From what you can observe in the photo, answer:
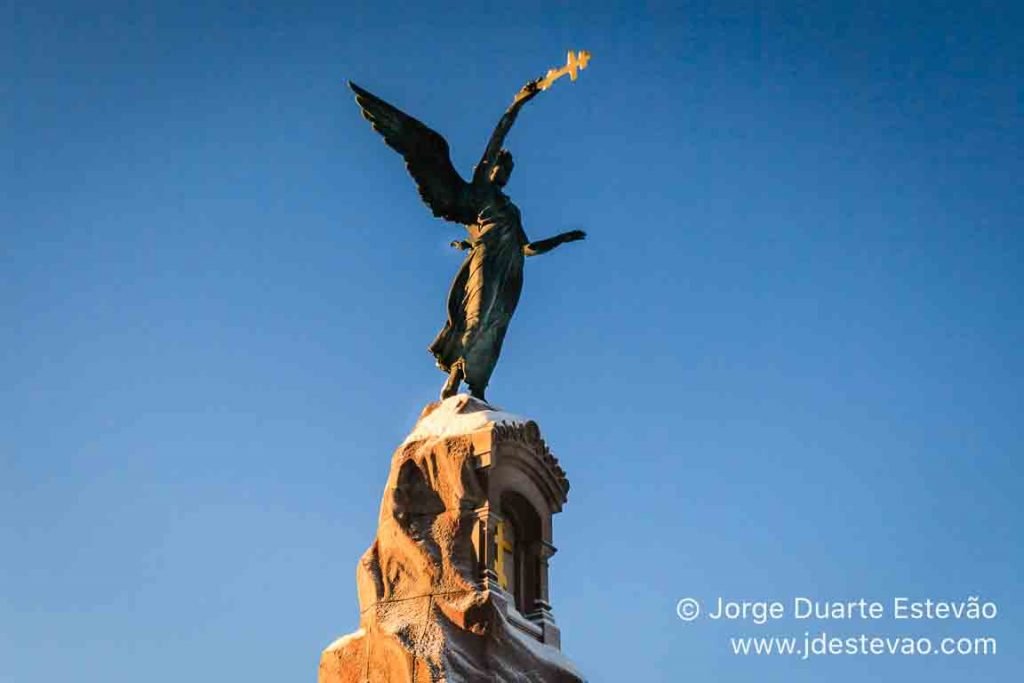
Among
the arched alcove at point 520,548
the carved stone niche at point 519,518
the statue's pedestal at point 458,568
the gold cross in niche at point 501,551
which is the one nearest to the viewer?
the statue's pedestal at point 458,568

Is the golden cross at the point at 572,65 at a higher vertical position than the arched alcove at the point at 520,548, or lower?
higher

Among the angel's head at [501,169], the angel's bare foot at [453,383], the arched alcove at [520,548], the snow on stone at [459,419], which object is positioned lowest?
the arched alcove at [520,548]

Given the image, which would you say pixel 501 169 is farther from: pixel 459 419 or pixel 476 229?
pixel 459 419

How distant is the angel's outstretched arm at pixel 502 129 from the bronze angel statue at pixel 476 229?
0.01m

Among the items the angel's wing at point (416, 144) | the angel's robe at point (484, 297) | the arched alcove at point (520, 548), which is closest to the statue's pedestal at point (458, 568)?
the arched alcove at point (520, 548)

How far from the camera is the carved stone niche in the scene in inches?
702

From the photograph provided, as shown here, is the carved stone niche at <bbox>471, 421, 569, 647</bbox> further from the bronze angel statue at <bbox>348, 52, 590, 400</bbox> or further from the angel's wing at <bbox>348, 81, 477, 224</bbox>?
the angel's wing at <bbox>348, 81, 477, 224</bbox>

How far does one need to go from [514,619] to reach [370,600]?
1664mm

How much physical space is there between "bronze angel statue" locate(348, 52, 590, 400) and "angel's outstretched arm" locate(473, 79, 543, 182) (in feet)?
0.04

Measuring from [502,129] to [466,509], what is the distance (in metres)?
5.55

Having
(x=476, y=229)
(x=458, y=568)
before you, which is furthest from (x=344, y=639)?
(x=476, y=229)

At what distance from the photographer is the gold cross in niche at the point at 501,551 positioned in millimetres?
18172

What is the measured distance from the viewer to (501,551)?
18.5 m

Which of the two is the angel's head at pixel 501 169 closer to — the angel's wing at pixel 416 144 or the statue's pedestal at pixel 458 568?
the angel's wing at pixel 416 144
